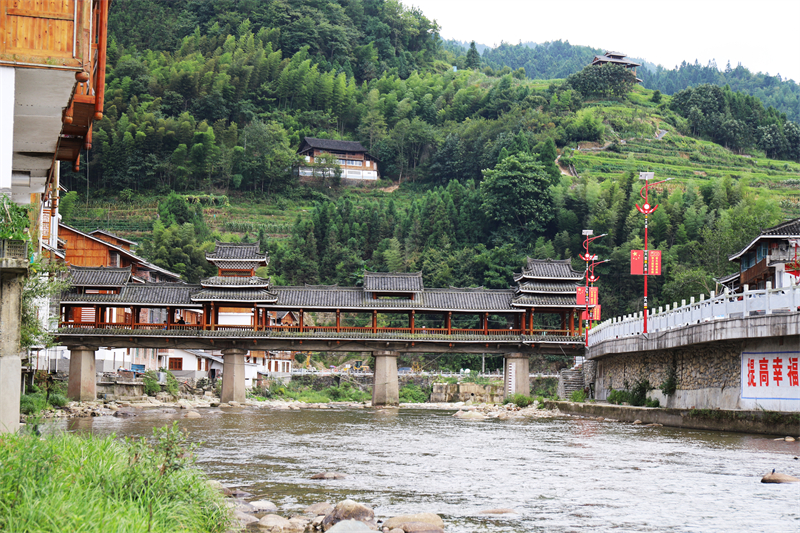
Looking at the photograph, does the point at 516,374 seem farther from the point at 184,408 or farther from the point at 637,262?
the point at 184,408

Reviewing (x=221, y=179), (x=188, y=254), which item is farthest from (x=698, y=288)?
(x=221, y=179)

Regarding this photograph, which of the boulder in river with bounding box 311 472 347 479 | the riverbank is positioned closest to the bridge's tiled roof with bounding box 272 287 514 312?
the riverbank

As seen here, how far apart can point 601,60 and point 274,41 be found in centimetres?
5598

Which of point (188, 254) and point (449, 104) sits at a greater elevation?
point (449, 104)

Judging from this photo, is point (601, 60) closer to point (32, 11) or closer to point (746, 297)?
point (746, 297)

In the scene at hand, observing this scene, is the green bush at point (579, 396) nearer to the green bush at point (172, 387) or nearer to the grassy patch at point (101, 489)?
the green bush at point (172, 387)

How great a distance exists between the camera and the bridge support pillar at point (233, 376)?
4916 centimetres

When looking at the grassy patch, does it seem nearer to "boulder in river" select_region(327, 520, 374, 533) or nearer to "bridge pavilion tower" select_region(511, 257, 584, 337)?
"boulder in river" select_region(327, 520, 374, 533)

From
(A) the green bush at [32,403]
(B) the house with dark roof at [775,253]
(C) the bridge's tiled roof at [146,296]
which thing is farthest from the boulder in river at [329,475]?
(C) the bridge's tiled roof at [146,296]

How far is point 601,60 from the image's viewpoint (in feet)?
427

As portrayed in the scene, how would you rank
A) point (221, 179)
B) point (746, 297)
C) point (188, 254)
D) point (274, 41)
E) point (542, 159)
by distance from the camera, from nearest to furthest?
point (746, 297)
point (188, 254)
point (542, 159)
point (221, 179)
point (274, 41)

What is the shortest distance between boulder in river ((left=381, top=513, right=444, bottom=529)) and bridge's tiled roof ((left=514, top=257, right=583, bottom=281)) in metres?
40.7

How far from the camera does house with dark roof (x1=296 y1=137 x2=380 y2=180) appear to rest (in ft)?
369

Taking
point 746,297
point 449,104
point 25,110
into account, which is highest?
point 449,104
